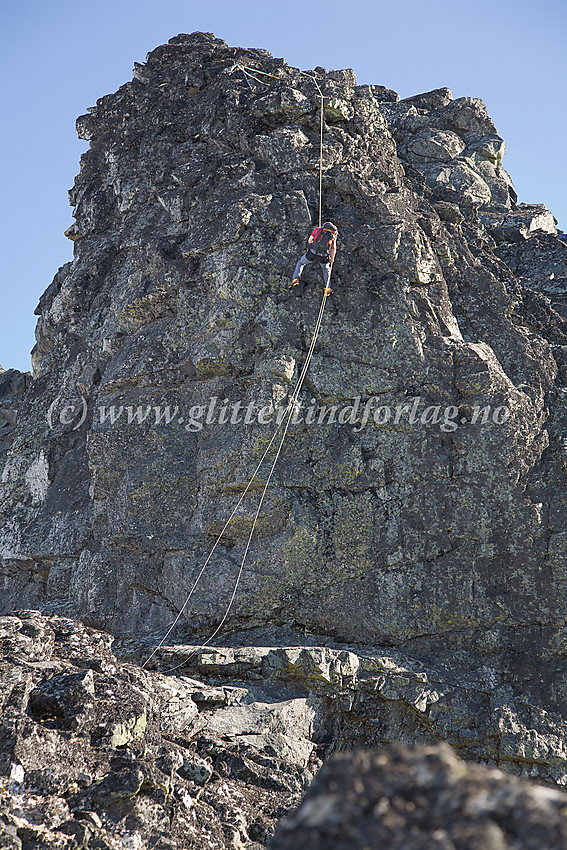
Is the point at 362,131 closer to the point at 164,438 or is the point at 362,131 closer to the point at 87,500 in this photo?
the point at 164,438

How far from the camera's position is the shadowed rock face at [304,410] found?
562 inches

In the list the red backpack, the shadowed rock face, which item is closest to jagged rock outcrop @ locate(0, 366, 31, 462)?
the shadowed rock face

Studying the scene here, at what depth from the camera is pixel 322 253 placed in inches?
634

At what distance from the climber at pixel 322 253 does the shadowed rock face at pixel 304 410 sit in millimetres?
514

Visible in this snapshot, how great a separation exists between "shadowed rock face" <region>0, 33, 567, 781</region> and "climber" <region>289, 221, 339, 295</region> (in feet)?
1.69

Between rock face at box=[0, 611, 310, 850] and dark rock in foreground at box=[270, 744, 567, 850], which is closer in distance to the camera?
dark rock in foreground at box=[270, 744, 567, 850]

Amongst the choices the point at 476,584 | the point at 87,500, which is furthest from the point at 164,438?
the point at 476,584

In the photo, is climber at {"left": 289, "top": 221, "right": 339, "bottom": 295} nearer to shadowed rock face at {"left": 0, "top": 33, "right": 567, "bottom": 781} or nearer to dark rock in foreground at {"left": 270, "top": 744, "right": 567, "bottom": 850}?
shadowed rock face at {"left": 0, "top": 33, "right": 567, "bottom": 781}

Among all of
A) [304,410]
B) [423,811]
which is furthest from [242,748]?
[423,811]

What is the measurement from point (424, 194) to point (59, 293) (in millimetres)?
11098

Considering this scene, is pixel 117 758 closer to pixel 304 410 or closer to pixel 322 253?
pixel 304 410

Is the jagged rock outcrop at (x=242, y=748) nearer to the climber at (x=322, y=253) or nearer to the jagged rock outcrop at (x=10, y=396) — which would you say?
the climber at (x=322, y=253)

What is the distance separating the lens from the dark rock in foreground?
10.8ft

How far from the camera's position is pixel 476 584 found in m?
14.3
